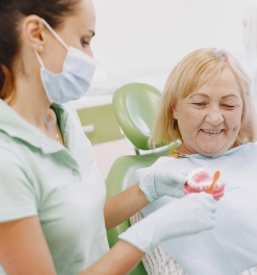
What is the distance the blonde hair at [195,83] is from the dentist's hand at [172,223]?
1.95ft

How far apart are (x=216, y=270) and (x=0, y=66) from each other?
91 cm

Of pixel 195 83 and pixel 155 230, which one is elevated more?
pixel 195 83

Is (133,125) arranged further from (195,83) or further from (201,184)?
(201,184)

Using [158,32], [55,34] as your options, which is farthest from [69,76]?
[158,32]

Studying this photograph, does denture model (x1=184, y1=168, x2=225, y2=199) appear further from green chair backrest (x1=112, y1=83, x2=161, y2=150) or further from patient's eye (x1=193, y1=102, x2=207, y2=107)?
green chair backrest (x1=112, y1=83, x2=161, y2=150)

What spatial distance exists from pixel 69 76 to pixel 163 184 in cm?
47

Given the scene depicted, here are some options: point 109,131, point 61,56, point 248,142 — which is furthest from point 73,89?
point 109,131

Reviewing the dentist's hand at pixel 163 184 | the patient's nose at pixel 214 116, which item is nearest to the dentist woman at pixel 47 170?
the dentist's hand at pixel 163 184

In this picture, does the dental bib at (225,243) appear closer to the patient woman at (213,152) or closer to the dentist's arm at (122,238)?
the patient woman at (213,152)

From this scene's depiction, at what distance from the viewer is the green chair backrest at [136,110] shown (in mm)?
1723

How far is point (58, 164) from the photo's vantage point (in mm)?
1020

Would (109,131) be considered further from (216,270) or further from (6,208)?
(6,208)

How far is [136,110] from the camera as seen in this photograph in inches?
70.4

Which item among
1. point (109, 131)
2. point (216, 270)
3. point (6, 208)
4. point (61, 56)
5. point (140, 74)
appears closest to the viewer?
point (6, 208)
